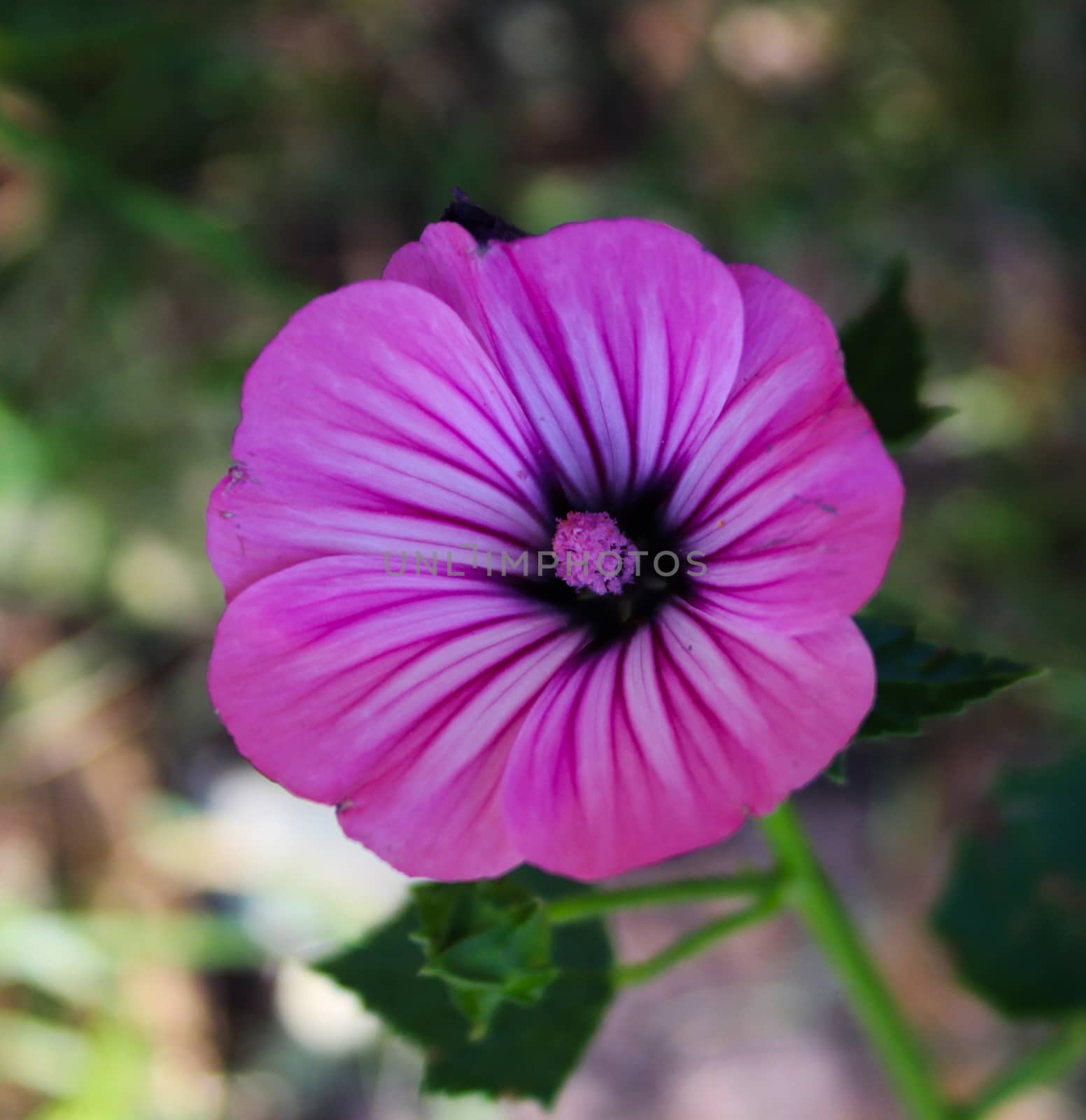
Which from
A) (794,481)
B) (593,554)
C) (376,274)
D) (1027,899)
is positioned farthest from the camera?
(376,274)

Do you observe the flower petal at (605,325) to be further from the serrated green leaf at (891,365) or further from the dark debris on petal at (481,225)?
the serrated green leaf at (891,365)

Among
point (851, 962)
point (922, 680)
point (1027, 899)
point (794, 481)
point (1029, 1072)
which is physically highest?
point (794, 481)

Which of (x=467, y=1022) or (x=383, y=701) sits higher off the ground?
(x=383, y=701)

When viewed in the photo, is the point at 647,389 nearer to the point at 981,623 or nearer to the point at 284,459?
the point at 284,459

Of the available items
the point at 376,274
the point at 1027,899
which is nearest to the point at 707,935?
the point at 1027,899

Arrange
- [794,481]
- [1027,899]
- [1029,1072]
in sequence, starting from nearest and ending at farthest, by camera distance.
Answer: [794,481]
[1029,1072]
[1027,899]

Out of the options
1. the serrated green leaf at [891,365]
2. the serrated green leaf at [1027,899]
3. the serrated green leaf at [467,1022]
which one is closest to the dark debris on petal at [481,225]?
the serrated green leaf at [891,365]

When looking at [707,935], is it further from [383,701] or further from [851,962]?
[383,701]
